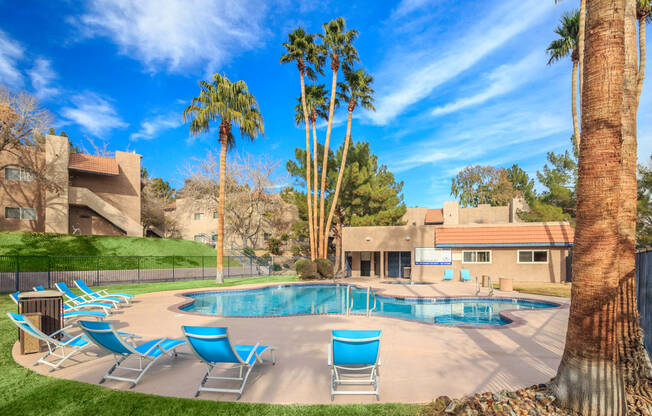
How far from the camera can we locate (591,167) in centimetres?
377

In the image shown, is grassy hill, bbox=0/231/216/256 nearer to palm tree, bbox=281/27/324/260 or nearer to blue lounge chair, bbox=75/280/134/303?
palm tree, bbox=281/27/324/260

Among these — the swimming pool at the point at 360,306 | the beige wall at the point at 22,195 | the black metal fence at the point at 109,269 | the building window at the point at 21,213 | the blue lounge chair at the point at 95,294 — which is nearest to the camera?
the blue lounge chair at the point at 95,294

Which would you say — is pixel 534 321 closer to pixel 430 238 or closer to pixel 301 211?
pixel 430 238

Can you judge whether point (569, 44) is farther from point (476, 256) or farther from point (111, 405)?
point (111, 405)

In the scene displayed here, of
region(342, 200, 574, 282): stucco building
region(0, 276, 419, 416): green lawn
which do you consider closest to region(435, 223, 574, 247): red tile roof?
region(342, 200, 574, 282): stucco building

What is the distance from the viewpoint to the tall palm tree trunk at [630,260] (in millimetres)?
3783

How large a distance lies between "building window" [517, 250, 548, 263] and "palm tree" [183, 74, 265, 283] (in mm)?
17415

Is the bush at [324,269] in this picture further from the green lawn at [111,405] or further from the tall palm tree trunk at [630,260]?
the tall palm tree trunk at [630,260]

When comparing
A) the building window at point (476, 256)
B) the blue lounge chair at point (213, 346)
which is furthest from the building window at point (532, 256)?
the blue lounge chair at point (213, 346)

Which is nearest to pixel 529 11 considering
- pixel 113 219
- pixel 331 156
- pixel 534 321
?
pixel 534 321

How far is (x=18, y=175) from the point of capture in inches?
1032

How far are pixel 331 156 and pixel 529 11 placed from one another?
68.4ft

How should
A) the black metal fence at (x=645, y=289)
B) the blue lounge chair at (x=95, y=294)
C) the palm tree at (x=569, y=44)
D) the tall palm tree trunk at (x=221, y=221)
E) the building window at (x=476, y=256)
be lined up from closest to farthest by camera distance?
the black metal fence at (x=645, y=289), the blue lounge chair at (x=95, y=294), the palm tree at (x=569, y=44), the tall palm tree trunk at (x=221, y=221), the building window at (x=476, y=256)

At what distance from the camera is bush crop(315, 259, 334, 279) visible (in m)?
22.6
